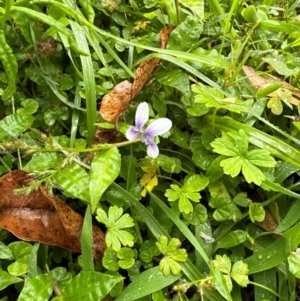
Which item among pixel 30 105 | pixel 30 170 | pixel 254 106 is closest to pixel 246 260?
pixel 254 106

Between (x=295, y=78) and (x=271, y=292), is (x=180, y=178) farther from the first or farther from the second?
(x=295, y=78)

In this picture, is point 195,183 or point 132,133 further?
point 195,183

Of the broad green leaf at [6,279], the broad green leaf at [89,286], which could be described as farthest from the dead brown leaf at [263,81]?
the broad green leaf at [6,279]

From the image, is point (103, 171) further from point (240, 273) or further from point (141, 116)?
point (240, 273)

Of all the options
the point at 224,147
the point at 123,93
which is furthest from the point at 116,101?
the point at 224,147

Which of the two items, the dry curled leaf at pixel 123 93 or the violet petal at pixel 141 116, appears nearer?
the violet petal at pixel 141 116

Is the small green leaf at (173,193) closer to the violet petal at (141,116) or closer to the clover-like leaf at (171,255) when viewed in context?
the clover-like leaf at (171,255)
